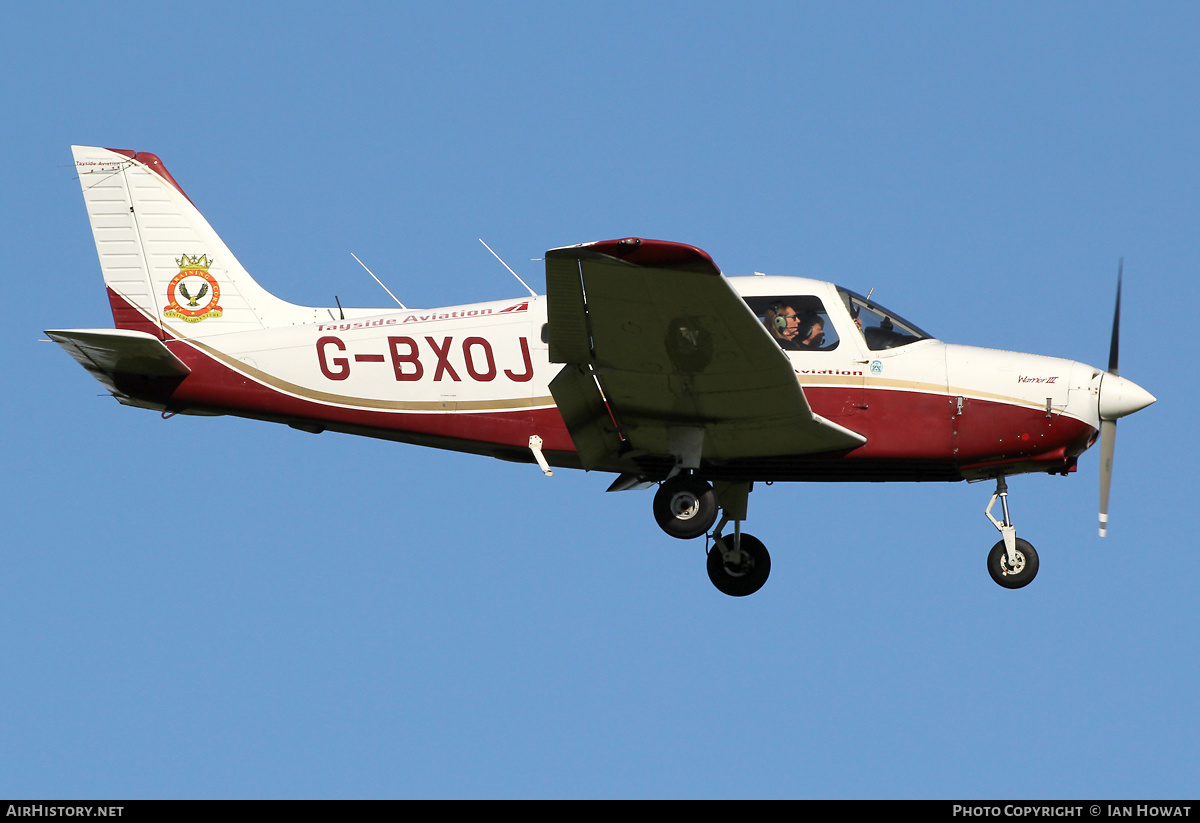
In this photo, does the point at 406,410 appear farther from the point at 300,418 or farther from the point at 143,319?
the point at 143,319

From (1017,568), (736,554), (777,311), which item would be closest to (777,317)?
(777,311)

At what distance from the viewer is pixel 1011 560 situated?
13.0 meters

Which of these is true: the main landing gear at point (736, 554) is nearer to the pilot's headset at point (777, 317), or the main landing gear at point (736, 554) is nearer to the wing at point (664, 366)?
the wing at point (664, 366)

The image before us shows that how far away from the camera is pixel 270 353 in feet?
46.1

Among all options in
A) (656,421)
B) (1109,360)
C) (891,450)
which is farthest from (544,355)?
(1109,360)

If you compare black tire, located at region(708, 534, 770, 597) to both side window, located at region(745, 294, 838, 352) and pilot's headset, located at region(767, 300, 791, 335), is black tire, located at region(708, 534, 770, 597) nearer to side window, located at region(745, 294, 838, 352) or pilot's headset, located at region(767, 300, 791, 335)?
side window, located at region(745, 294, 838, 352)

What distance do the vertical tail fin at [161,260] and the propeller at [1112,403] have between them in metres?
7.84

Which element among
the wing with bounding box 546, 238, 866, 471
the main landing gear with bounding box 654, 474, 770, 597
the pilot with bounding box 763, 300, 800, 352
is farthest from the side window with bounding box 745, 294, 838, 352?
the main landing gear with bounding box 654, 474, 770, 597

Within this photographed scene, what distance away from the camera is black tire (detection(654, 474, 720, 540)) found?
500 inches

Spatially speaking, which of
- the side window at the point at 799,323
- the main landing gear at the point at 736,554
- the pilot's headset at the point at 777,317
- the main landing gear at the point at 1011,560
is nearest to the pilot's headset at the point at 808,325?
the side window at the point at 799,323
